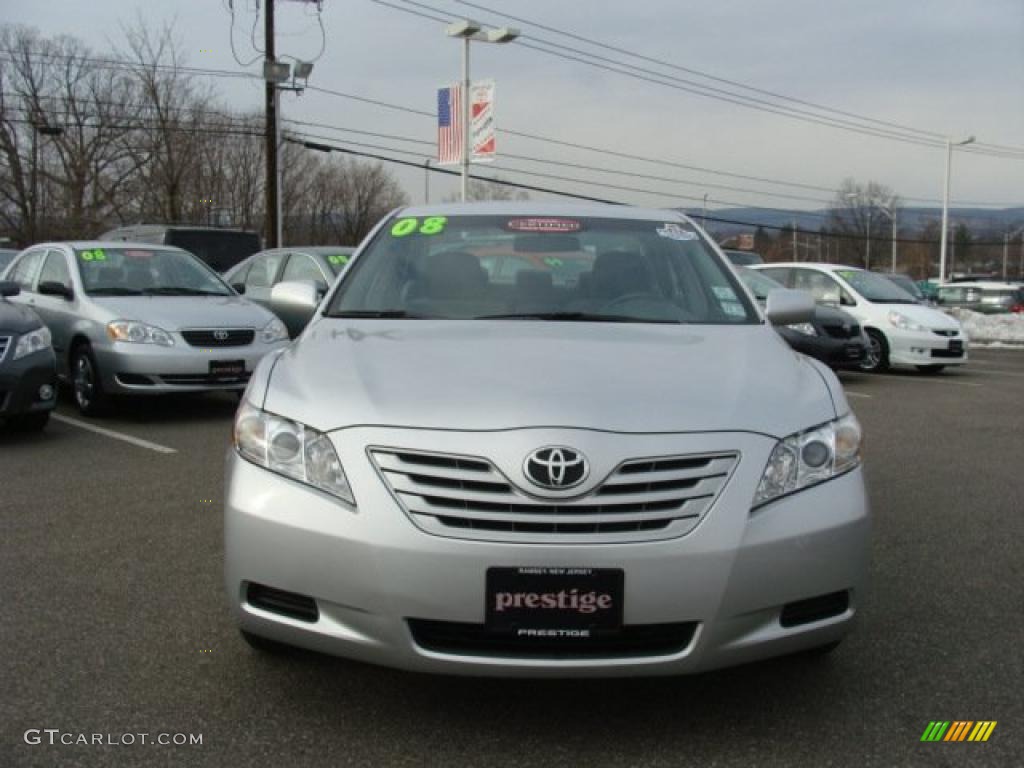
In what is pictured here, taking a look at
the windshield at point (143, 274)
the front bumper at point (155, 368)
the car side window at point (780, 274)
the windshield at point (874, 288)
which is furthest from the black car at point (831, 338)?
the front bumper at point (155, 368)

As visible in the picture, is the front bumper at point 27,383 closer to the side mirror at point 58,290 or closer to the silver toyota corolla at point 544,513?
the side mirror at point 58,290

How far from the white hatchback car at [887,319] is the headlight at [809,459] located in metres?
10.4

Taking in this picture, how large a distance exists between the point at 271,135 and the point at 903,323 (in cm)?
1548

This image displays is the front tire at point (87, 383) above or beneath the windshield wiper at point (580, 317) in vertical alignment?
beneath

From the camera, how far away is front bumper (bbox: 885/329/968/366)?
1355 centimetres

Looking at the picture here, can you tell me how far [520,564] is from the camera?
247 cm

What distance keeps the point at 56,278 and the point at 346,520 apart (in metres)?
8.06

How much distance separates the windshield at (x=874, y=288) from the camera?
14273mm

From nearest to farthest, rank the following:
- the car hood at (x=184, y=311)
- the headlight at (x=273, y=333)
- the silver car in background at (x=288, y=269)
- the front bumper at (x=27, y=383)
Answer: the front bumper at (x=27, y=383)
the car hood at (x=184, y=311)
the headlight at (x=273, y=333)
the silver car in background at (x=288, y=269)

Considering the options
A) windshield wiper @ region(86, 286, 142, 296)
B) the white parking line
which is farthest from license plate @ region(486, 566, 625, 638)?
windshield wiper @ region(86, 286, 142, 296)

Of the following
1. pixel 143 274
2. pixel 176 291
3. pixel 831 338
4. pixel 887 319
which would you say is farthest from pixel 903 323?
pixel 143 274

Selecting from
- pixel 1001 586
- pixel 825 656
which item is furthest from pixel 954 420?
pixel 825 656

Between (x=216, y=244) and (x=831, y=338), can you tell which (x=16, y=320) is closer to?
(x=831, y=338)

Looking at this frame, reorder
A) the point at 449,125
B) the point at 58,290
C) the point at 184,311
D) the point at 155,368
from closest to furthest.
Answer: the point at 155,368, the point at 184,311, the point at 58,290, the point at 449,125
